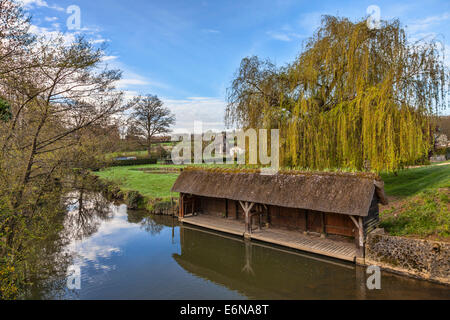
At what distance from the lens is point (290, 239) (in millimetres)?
10969

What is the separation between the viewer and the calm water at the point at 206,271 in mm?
7566

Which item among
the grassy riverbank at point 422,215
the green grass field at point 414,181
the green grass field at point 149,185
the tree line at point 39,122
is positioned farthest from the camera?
the green grass field at point 149,185

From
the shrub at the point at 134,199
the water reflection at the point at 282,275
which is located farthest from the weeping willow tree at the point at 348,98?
the shrub at the point at 134,199

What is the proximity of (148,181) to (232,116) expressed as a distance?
514 inches

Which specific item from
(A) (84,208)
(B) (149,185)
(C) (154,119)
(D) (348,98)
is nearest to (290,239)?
(D) (348,98)

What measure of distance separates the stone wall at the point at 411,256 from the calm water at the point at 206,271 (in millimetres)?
337

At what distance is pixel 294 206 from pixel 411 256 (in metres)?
3.96

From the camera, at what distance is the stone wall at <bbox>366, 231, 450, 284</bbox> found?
296 inches

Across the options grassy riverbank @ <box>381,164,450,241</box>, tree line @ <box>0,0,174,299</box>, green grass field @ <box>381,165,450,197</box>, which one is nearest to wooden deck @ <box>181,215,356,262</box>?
grassy riverbank @ <box>381,164,450,241</box>

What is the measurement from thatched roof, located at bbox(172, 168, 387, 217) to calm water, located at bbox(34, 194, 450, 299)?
2034mm

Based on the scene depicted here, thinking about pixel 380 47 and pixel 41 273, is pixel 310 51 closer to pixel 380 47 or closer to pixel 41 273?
pixel 380 47

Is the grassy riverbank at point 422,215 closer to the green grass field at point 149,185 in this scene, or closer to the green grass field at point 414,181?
the green grass field at point 414,181

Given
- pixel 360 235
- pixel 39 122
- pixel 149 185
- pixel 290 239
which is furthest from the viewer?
pixel 149 185

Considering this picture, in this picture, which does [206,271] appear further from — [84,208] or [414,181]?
[414,181]
